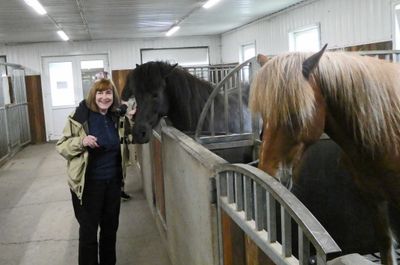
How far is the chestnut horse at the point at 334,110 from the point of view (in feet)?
4.10

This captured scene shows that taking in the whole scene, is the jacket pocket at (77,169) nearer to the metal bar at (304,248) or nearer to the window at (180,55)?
the metal bar at (304,248)

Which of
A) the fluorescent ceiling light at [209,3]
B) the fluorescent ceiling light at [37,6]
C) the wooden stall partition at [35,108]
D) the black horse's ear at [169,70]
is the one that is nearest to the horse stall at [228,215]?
the black horse's ear at [169,70]

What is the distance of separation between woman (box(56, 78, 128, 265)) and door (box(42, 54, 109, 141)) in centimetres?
848

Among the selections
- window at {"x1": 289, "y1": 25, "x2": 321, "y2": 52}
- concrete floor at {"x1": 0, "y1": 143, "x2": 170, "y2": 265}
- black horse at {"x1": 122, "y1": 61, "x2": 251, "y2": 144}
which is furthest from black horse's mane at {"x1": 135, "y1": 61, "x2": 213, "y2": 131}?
window at {"x1": 289, "y1": 25, "x2": 321, "y2": 52}

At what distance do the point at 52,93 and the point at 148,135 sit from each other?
8625 mm

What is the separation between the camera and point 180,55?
38.1 ft

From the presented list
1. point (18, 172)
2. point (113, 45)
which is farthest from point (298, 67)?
point (113, 45)

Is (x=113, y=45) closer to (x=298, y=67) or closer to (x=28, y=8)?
(x=28, y=8)

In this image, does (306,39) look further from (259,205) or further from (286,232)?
(286,232)

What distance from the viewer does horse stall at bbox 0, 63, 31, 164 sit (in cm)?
759

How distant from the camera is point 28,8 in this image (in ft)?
19.3

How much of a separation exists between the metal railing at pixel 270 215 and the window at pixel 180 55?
10402 millimetres

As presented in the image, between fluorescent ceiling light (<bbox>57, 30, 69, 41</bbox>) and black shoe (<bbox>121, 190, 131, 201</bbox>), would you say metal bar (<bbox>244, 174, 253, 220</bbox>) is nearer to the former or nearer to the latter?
black shoe (<bbox>121, 190, 131, 201</bbox>)

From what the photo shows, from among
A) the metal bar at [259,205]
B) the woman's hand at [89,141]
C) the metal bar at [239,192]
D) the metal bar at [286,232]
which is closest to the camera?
the metal bar at [286,232]
